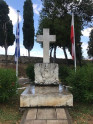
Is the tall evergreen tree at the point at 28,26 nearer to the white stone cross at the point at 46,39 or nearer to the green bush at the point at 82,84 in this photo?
the white stone cross at the point at 46,39

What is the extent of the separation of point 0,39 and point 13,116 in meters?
24.7

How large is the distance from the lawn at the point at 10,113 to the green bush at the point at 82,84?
2.21 metres

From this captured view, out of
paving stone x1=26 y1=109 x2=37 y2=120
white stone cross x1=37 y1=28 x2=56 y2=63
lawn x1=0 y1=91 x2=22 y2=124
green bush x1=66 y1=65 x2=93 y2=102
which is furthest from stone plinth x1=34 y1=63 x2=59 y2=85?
paving stone x1=26 y1=109 x2=37 y2=120

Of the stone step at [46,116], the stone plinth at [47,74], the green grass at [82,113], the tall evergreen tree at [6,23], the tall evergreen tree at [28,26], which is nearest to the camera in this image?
the stone step at [46,116]

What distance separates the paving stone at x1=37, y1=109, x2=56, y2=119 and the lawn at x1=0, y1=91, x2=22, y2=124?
24.4 inches

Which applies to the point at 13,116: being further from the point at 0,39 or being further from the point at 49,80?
the point at 0,39

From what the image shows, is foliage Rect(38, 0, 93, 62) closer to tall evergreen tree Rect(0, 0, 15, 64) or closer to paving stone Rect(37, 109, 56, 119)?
tall evergreen tree Rect(0, 0, 15, 64)

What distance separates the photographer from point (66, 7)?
79.2 feet

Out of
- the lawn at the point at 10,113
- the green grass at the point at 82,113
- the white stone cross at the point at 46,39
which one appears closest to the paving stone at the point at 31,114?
the lawn at the point at 10,113

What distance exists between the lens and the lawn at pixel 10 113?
5029 millimetres

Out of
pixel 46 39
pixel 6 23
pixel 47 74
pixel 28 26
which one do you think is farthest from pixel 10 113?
pixel 28 26

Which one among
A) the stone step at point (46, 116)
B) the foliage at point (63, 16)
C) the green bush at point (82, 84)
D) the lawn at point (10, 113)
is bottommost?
the lawn at point (10, 113)

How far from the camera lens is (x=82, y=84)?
637 centimetres

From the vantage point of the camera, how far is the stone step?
14.7 ft
